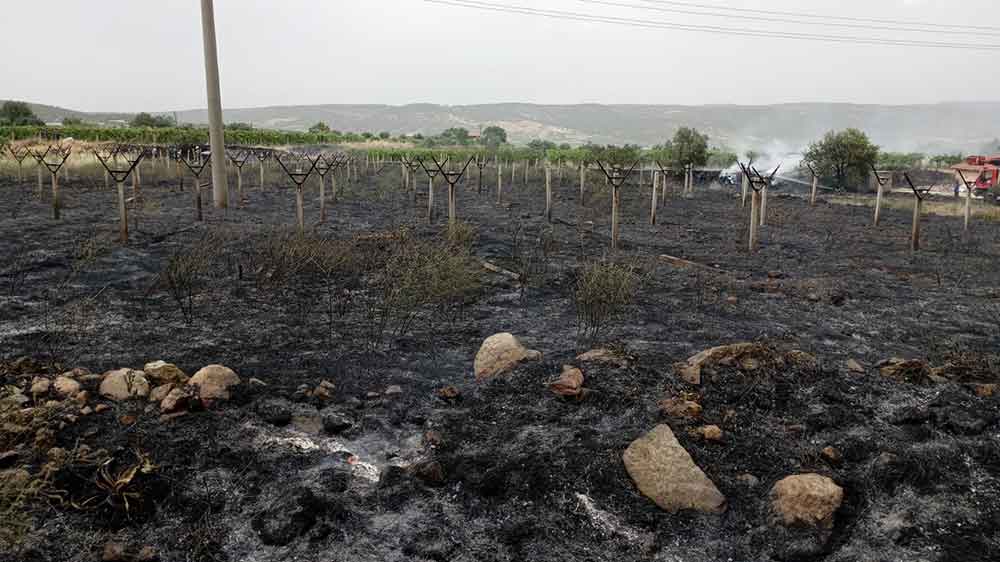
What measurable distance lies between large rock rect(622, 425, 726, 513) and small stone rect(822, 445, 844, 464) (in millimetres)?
1089

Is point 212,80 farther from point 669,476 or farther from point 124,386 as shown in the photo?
point 669,476

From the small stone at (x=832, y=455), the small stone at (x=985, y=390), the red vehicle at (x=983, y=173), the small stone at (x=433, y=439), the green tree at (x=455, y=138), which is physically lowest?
the small stone at (x=433, y=439)

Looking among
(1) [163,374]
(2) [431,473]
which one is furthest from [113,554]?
(1) [163,374]

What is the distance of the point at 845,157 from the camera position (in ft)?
119

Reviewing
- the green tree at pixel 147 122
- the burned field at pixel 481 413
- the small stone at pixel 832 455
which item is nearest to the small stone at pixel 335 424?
the burned field at pixel 481 413

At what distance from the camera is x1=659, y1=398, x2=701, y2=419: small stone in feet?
19.2

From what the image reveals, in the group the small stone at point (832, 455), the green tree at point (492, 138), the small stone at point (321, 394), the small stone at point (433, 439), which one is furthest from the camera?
the green tree at point (492, 138)

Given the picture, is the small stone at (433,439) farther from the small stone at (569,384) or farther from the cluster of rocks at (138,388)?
the cluster of rocks at (138,388)

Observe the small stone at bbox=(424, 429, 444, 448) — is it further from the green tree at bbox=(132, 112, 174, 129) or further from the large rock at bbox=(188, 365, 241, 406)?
the green tree at bbox=(132, 112, 174, 129)

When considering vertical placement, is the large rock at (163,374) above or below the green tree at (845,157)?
below

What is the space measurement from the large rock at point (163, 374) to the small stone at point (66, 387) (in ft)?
1.88

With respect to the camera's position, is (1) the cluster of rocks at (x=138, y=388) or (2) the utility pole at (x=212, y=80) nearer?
(1) the cluster of rocks at (x=138, y=388)

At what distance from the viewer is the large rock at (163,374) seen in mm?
6309

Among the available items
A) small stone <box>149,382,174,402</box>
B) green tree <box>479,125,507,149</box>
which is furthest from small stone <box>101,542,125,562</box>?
green tree <box>479,125,507,149</box>
